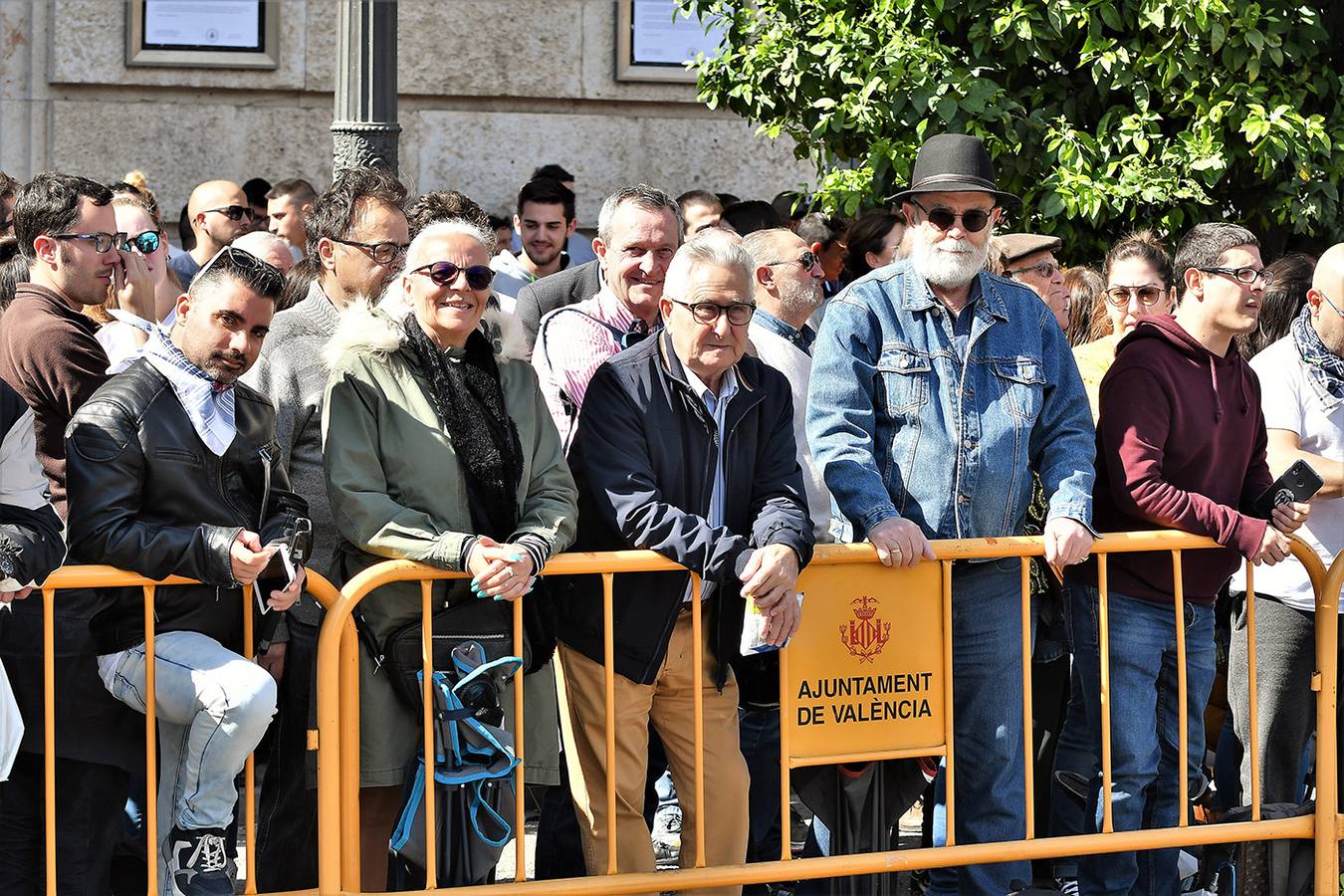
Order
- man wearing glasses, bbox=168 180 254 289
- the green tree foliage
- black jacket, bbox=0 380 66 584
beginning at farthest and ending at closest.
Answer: man wearing glasses, bbox=168 180 254 289 → the green tree foliage → black jacket, bbox=0 380 66 584

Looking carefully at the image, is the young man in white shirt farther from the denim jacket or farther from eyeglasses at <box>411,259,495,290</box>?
eyeglasses at <box>411,259,495,290</box>

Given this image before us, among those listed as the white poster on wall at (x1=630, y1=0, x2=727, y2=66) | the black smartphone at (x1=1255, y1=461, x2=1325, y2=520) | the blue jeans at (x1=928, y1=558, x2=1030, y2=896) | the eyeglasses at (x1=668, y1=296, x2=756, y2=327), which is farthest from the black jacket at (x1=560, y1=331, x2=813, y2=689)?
the white poster on wall at (x1=630, y1=0, x2=727, y2=66)

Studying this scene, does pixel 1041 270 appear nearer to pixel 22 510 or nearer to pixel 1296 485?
pixel 1296 485

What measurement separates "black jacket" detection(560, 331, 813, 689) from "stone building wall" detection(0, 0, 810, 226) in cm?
538

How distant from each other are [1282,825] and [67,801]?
332 centimetres

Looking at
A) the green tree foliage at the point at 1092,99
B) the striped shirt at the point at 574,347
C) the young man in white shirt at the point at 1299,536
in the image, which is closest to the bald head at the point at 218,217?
the green tree foliage at the point at 1092,99

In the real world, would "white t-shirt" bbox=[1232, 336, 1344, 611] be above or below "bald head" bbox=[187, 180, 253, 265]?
below

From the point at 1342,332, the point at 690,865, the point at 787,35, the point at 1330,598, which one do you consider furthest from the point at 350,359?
the point at 787,35

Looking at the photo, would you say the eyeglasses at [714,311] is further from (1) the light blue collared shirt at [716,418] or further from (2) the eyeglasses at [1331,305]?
(2) the eyeglasses at [1331,305]

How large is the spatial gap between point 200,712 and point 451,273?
4.06 feet

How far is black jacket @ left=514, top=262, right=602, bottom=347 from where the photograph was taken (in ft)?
20.3

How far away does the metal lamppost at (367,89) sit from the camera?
671 cm

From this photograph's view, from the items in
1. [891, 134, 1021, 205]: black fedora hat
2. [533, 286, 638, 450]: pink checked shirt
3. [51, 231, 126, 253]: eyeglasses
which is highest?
[891, 134, 1021, 205]: black fedora hat

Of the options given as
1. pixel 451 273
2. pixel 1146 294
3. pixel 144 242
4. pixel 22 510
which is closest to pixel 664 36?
pixel 1146 294
